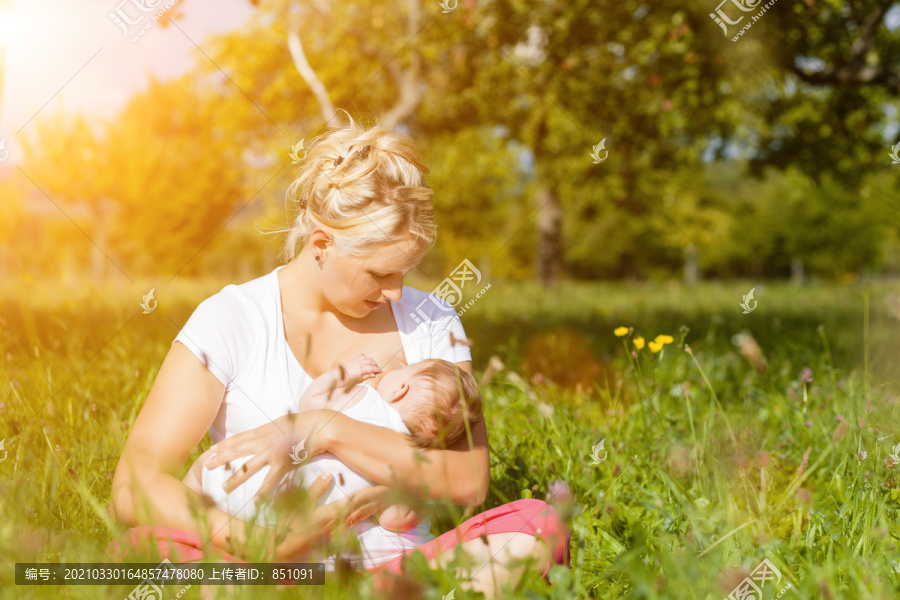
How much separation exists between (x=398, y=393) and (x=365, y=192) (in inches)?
25.2

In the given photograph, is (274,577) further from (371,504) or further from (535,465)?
(535,465)

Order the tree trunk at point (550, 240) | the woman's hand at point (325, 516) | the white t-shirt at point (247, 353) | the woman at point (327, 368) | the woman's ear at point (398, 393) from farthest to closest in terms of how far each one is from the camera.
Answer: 1. the tree trunk at point (550, 240)
2. the woman's ear at point (398, 393)
3. the white t-shirt at point (247, 353)
4. the woman at point (327, 368)
5. the woman's hand at point (325, 516)

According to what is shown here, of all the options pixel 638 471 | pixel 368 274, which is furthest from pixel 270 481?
pixel 638 471

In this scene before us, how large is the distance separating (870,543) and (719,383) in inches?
75.1

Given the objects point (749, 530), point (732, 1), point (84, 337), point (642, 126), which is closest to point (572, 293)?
point (642, 126)

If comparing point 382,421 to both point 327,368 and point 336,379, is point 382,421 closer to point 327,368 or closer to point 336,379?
point 336,379

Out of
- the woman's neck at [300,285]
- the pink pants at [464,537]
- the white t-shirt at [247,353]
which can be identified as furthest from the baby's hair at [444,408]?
the woman's neck at [300,285]

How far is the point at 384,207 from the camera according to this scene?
6.91 ft

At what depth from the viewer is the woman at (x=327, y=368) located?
1734 mm

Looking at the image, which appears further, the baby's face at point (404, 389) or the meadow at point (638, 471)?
the baby's face at point (404, 389)

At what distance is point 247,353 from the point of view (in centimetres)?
206

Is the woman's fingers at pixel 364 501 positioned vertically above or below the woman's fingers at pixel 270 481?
below

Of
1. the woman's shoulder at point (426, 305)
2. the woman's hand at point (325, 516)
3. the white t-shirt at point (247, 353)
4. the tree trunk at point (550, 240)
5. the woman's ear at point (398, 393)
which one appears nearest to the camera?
the woman's hand at point (325, 516)

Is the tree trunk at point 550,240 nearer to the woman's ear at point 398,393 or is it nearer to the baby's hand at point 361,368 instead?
the baby's hand at point 361,368
